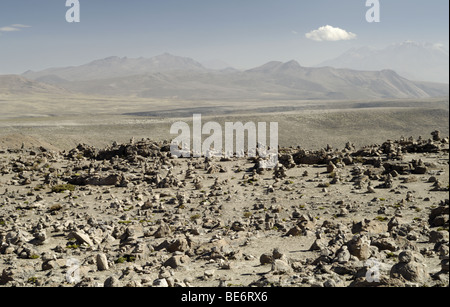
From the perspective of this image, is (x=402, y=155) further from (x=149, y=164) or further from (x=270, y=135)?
(x=270, y=135)

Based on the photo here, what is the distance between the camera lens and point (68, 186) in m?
29.1

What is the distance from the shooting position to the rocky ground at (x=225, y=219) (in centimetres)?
1427

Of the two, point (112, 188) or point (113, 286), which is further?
point (112, 188)

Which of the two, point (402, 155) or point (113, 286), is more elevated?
A: point (402, 155)

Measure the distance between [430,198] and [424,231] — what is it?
23.2 feet

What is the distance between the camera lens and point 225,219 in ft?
73.7

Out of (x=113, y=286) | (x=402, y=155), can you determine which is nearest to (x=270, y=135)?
(x=402, y=155)

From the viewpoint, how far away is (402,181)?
27.5m

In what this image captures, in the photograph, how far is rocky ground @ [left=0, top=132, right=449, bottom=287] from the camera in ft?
46.8
